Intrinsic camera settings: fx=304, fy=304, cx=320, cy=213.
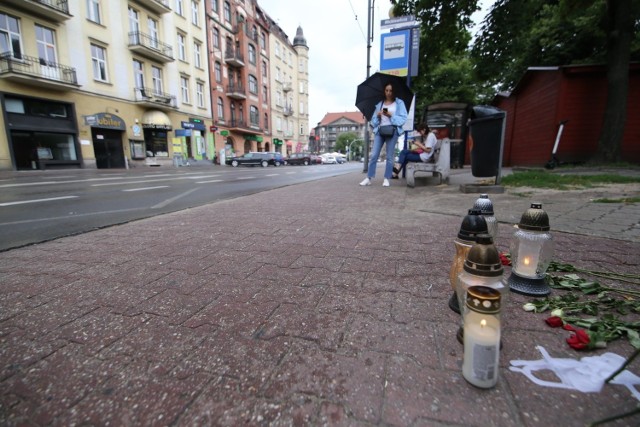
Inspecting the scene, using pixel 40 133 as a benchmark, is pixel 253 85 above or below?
above

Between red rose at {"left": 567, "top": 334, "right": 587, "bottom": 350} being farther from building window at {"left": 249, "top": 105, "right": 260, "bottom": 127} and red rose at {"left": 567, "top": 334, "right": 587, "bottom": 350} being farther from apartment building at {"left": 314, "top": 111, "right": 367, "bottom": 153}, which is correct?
apartment building at {"left": 314, "top": 111, "right": 367, "bottom": 153}

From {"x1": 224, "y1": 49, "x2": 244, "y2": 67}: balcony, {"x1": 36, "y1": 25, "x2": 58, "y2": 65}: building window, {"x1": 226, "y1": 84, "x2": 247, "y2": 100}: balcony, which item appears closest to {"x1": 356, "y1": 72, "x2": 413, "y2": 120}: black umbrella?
{"x1": 36, "y1": 25, "x2": 58, "y2": 65}: building window

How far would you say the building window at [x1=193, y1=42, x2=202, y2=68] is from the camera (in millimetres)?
28642

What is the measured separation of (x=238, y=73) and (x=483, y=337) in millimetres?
40502

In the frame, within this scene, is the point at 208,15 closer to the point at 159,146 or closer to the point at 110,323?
the point at 159,146

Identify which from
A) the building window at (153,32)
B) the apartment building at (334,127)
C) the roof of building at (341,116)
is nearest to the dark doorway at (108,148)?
the building window at (153,32)

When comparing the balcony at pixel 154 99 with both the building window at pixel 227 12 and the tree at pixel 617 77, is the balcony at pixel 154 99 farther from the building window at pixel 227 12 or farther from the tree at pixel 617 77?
the tree at pixel 617 77

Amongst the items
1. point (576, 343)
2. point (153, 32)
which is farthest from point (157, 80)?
point (576, 343)

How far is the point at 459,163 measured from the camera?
1577 centimetres

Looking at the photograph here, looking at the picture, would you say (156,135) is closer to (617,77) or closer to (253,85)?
(253,85)

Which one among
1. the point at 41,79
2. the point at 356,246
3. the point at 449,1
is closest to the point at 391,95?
the point at 449,1

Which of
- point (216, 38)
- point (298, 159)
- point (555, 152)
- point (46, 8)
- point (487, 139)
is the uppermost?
point (216, 38)

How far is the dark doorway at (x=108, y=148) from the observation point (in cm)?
2030

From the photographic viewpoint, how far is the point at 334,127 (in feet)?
404
